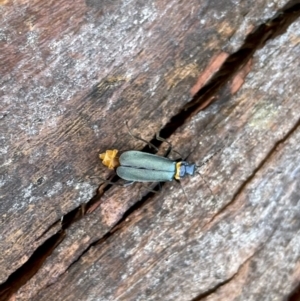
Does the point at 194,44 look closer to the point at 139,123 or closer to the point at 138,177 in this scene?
the point at 139,123

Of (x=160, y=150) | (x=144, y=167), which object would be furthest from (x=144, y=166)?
(x=160, y=150)

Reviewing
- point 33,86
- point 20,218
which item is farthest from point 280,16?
point 20,218

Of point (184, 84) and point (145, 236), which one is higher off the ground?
point (184, 84)

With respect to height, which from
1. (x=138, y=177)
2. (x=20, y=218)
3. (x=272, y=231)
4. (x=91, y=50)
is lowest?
(x=272, y=231)

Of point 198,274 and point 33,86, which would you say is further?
point 198,274
